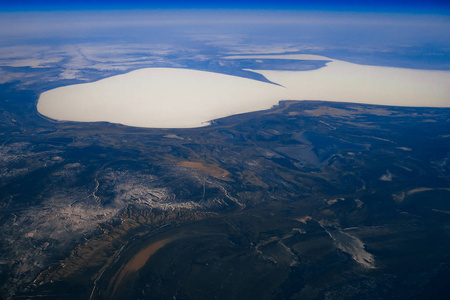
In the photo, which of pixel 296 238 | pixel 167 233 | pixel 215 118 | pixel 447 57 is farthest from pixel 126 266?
pixel 447 57

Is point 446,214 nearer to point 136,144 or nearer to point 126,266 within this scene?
point 126,266

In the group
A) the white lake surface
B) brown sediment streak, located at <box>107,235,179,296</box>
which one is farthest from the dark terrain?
the white lake surface

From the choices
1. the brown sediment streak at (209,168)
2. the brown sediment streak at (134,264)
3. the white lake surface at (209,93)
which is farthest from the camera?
the white lake surface at (209,93)

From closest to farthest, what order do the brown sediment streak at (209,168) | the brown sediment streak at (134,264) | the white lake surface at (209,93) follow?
the brown sediment streak at (134,264)
the brown sediment streak at (209,168)
the white lake surface at (209,93)

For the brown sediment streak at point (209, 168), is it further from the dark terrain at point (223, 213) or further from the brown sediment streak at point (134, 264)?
the brown sediment streak at point (134, 264)

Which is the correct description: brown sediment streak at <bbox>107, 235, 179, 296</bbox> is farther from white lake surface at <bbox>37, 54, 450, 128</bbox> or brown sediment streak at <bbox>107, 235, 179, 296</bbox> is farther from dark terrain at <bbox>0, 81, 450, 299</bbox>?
white lake surface at <bbox>37, 54, 450, 128</bbox>

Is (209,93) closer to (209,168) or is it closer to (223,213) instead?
(209,168)

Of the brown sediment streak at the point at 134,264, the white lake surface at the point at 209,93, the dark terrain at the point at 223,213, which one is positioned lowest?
the brown sediment streak at the point at 134,264

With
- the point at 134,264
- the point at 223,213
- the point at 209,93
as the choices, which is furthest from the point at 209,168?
the point at 209,93

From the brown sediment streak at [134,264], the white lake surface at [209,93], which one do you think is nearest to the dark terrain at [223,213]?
the brown sediment streak at [134,264]
